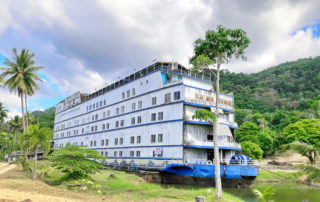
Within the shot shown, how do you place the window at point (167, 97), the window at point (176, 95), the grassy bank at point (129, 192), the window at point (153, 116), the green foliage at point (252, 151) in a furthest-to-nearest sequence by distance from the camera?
the green foliage at point (252, 151) < the window at point (153, 116) < the window at point (167, 97) < the window at point (176, 95) < the grassy bank at point (129, 192)

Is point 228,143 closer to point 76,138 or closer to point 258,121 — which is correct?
point 76,138

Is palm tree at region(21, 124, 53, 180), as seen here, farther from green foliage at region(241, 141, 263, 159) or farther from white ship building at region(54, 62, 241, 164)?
green foliage at region(241, 141, 263, 159)

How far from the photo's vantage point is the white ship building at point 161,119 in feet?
95.1

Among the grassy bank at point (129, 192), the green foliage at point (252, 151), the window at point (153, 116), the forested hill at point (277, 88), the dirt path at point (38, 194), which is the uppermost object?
the forested hill at point (277, 88)

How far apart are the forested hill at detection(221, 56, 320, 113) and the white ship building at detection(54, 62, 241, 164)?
59.4 m

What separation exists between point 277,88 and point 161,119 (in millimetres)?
122441

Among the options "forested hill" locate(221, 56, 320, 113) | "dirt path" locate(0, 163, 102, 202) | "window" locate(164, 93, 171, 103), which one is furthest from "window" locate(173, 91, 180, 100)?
"forested hill" locate(221, 56, 320, 113)

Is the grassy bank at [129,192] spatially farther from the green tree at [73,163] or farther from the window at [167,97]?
the window at [167,97]

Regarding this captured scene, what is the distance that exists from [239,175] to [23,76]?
107ft

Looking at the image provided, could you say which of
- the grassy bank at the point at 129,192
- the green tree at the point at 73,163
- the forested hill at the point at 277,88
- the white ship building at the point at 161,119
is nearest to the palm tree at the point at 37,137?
the green tree at the point at 73,163

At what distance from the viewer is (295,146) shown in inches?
538

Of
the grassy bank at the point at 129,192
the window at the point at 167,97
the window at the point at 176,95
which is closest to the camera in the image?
the grassy bank at the point at 129,192

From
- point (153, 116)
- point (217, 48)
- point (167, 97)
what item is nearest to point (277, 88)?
point (153, 116)

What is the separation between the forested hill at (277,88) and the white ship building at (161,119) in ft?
195
